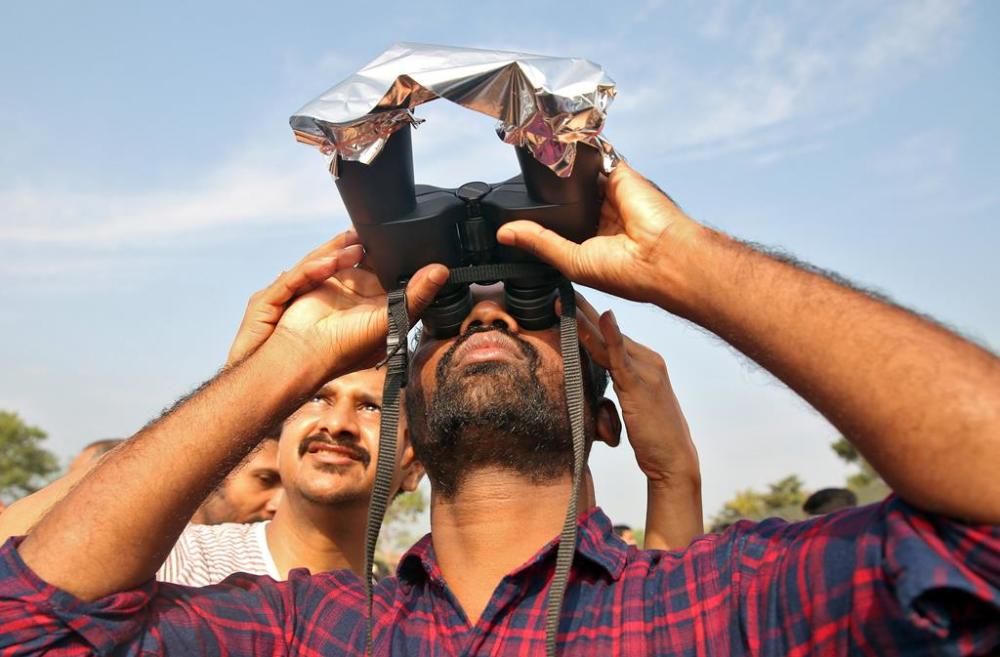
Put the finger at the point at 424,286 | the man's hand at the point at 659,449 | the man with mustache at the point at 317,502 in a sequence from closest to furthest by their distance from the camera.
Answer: the finger at the point at 424,286, the man's hand at the point at 659,449, the man with mustache at the point at 317,502

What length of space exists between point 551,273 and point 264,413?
811mm

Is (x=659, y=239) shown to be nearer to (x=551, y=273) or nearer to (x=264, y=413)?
(x=551, y=273)

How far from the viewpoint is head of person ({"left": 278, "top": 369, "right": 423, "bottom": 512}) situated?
3.92 metres

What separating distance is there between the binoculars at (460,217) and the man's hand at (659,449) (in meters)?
0.35

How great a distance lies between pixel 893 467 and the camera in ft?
5.95

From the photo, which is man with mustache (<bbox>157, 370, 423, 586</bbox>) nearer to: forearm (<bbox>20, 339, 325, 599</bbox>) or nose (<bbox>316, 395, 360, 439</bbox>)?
nose (<bbox>316, 395, 360, 439</bbox>)

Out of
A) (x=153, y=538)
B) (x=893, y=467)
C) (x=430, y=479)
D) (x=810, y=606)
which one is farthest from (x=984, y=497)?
(x=153, y=538)

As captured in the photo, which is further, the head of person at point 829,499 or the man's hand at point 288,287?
the head of person at point 829,499

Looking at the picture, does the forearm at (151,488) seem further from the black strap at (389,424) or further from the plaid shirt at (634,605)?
the black strap at (389,424)

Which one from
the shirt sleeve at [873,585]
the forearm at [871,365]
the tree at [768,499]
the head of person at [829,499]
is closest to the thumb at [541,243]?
the forearm at [871,365]

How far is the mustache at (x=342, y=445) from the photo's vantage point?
4.04m

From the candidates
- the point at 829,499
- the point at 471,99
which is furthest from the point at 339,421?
the point at 829,499

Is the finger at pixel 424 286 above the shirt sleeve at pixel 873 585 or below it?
above

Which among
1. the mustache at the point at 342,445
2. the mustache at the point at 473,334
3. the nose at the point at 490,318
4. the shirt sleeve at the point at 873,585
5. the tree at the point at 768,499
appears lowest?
the shirt sleeve at the point at 873,585
